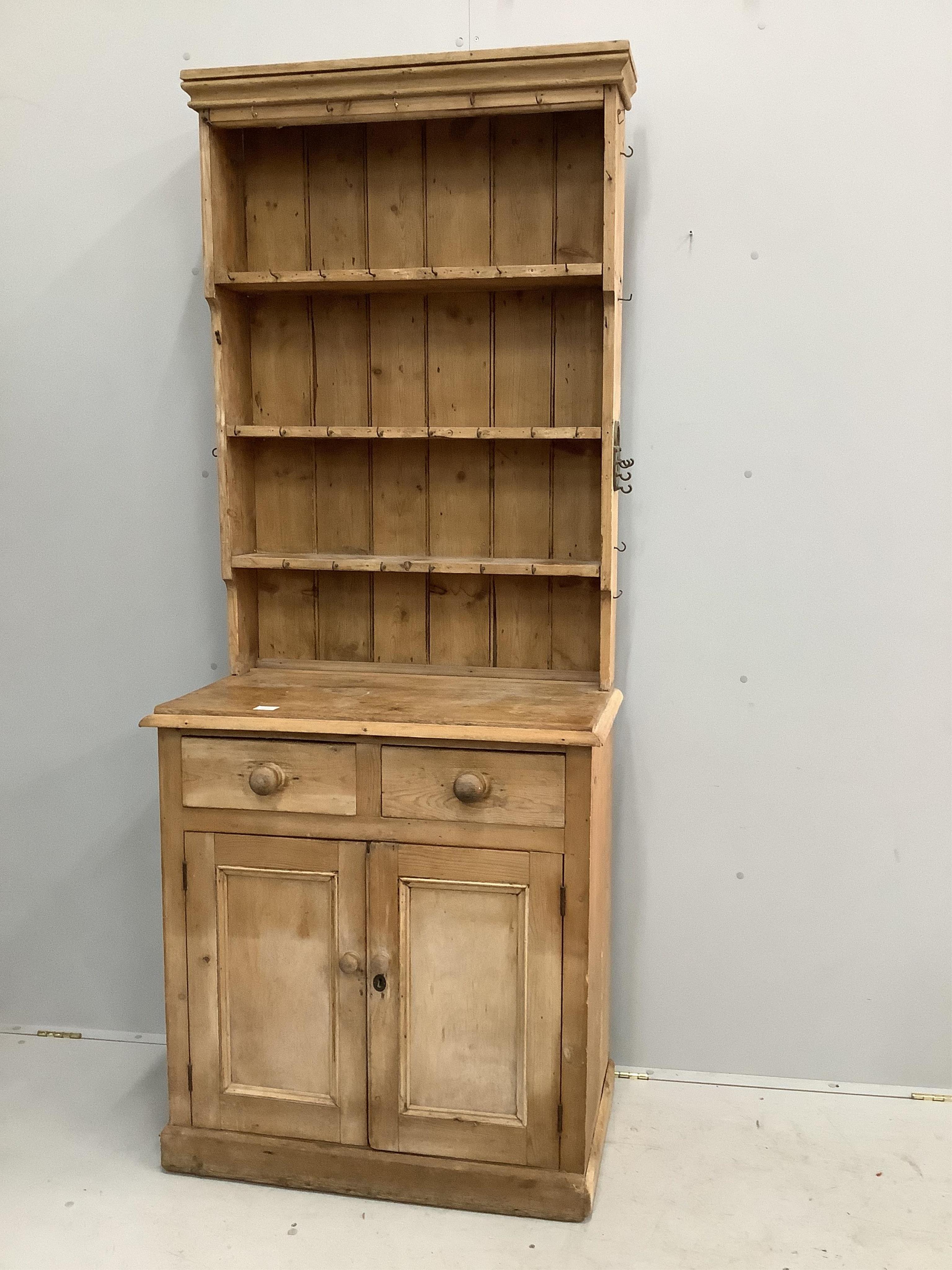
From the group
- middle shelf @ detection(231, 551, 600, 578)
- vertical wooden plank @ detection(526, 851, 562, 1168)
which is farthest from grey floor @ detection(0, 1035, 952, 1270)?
middle shelf @ detection(231, 551, 600, 578)

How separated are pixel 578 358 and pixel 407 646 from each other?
0.77 m

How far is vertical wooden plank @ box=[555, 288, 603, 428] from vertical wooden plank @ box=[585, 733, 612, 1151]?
2.39 ft

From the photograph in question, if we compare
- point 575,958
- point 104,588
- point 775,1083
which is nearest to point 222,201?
point 104,588

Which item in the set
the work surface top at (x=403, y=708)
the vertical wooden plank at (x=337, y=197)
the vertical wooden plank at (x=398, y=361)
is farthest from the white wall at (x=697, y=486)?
the vertical wooden plank at (x=398, y=361)

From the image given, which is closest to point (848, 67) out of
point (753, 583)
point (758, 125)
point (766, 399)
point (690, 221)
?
point (758, 125)

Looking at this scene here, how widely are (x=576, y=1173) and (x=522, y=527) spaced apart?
137 centimetres

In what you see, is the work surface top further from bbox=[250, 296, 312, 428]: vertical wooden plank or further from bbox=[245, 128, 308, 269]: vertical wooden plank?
bbox=[245, 128, 308, 269]: vertical wooden plank

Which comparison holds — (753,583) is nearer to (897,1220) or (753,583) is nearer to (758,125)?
(758,125)

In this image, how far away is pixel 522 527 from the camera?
2.61 meters

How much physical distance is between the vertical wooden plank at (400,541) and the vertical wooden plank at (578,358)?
0.35 meters

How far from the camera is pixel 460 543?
8.68 feet

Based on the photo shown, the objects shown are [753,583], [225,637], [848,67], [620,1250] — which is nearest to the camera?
[620,1250]

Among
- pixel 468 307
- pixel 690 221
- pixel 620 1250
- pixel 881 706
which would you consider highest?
pixel 690 221

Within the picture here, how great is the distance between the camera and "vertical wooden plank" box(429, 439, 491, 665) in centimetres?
262
